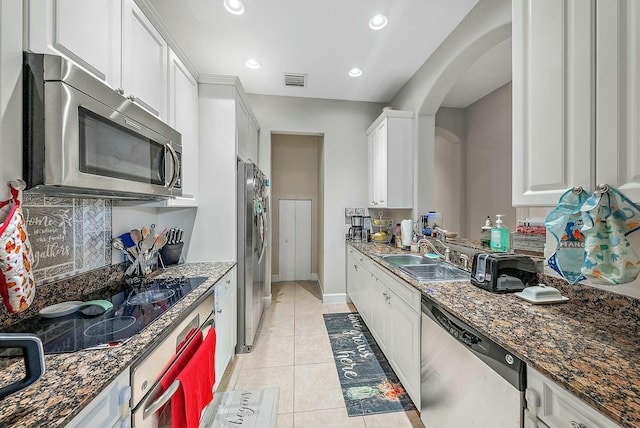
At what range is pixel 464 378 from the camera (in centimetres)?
115

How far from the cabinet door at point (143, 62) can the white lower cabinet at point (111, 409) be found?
4.20 feet

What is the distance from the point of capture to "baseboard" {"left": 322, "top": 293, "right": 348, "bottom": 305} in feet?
11.9

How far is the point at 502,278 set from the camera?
1421 millimetres

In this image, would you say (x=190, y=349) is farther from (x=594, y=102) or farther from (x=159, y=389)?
(x=594, y=102)

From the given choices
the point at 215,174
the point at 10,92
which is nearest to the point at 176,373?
the point at 10,92

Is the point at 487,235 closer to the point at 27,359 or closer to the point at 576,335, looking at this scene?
the point at 576,335

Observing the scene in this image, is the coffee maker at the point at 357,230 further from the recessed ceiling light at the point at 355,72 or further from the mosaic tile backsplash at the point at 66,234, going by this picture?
the mosaic tile backsplash at the point at 66,234

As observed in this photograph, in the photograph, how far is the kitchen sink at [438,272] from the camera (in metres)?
1.87

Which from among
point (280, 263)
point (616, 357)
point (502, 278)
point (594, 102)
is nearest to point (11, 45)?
point (594, 102)

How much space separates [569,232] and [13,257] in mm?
1923

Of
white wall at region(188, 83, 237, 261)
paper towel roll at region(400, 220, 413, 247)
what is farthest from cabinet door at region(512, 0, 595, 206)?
white wall at region(188, 83, 237, 261)

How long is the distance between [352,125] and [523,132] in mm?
2739

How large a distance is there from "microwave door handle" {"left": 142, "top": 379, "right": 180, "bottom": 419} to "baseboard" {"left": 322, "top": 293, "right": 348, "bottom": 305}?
2.72 m

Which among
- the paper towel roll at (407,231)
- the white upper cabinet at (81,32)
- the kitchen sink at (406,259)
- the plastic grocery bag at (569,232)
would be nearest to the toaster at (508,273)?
the plastic grocery bag at (569,232)
